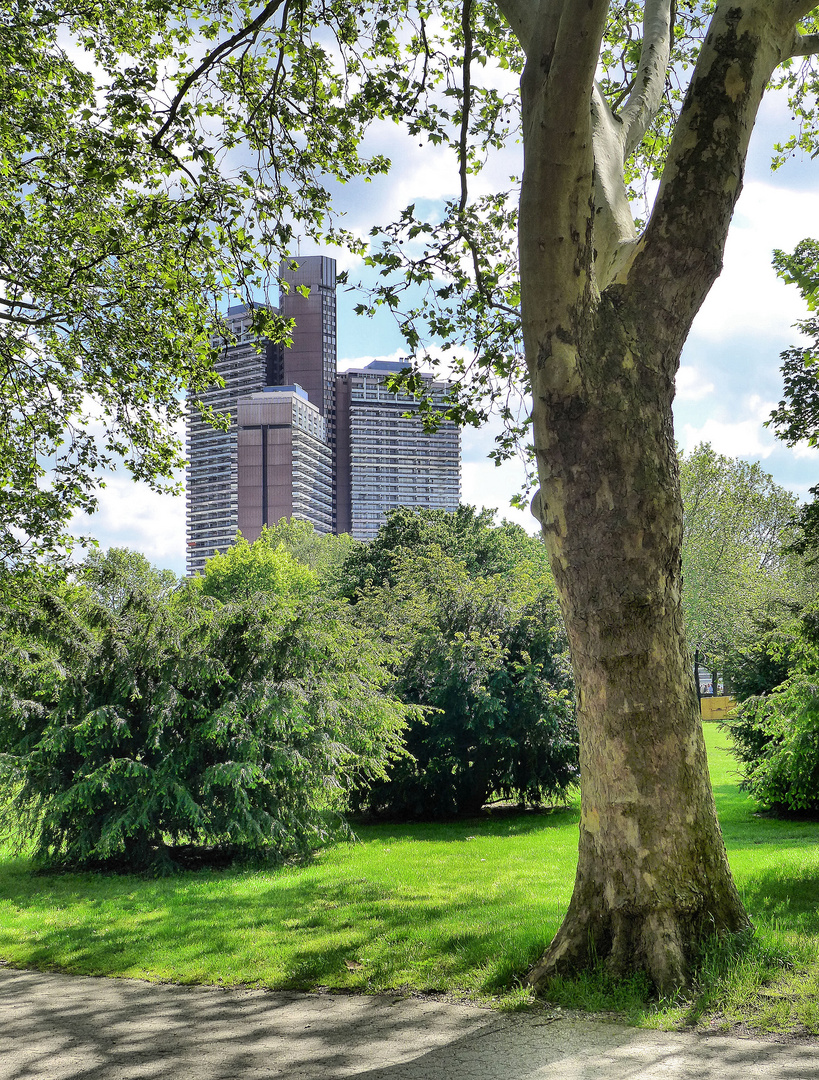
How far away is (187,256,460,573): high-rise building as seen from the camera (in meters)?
116

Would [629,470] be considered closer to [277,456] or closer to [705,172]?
[705,172]

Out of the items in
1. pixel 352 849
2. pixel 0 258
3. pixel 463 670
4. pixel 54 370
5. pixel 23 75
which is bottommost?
pixel 352 849

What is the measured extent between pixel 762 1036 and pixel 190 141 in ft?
31.7

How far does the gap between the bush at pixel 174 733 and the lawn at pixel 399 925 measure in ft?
2.04

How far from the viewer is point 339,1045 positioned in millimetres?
4262

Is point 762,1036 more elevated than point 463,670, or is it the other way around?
point 463,670

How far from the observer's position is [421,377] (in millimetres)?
9445

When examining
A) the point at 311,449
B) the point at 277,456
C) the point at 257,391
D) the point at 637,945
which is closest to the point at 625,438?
the point at 637,945

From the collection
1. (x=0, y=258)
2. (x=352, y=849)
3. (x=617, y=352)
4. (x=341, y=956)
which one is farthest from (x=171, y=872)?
(x=617, y=352)

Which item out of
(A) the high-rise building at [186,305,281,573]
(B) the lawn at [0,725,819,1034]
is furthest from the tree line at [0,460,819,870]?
(A) the high-rise building at [186,305,281,573]

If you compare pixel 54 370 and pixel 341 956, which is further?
pixel 54 370

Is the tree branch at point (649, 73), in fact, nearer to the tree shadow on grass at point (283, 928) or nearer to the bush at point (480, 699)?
the tree shadow on grass at point (283, 928)

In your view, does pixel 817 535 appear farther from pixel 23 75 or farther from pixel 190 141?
pixel 23 75

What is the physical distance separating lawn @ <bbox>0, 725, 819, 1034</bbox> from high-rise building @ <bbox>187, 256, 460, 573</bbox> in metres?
105
